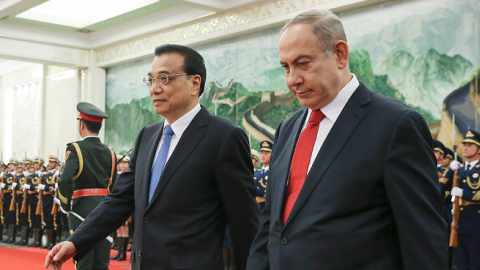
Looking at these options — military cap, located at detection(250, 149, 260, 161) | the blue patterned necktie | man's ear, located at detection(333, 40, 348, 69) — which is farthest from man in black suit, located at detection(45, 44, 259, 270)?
military cap, located at detection(250, 149, 260, 161)

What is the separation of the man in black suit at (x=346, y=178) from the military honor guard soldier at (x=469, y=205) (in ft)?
17.8

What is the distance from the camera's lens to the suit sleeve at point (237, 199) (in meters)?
2.72

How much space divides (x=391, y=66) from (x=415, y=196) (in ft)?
23.2

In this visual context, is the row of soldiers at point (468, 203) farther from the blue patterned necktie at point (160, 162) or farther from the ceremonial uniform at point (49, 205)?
the ceremonial uniform at point (49, 205)

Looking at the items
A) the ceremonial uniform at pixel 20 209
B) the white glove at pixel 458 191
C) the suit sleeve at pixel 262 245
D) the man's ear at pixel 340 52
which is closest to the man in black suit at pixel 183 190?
the suit sleeve at pixel 262 245

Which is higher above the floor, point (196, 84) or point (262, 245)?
point (196, 84)

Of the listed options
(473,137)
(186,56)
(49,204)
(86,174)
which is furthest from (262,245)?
(49,204)

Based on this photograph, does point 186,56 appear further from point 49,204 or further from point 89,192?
point 49,204

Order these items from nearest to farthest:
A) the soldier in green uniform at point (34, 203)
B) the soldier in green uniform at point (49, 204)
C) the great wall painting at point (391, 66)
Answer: the great wall painting at point (391, 66)
the soldier in green uniform at point (49, 204)
the soldier in green uniform at point (34, 203)

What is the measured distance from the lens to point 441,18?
7.80 metres

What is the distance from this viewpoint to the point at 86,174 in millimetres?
5387

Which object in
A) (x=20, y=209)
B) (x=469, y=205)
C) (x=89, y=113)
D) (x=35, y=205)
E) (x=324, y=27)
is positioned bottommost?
(x=20, y=209)

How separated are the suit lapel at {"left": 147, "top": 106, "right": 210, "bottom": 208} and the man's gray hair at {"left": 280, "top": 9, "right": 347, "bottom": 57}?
40.6 inches

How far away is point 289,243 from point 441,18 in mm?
6815
